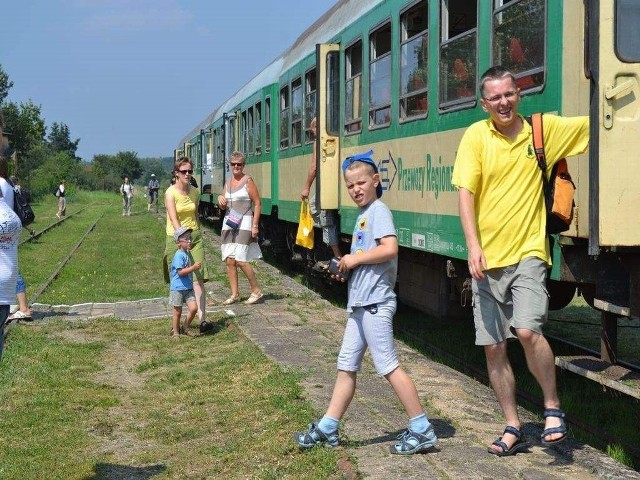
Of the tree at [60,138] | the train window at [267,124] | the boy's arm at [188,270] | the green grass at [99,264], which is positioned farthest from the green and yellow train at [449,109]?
the tree at [60,138]

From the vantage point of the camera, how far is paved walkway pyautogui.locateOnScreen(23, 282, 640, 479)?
17.8 feet

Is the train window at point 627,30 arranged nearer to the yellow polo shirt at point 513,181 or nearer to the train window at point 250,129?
the yellow polo shirt at point 513,181

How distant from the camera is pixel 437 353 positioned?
33.4 feet

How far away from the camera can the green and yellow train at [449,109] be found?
19.1 ft

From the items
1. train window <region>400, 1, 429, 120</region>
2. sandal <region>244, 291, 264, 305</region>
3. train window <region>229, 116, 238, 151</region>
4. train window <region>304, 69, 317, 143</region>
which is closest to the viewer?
train window <region>400, 1, 429, 120</region>

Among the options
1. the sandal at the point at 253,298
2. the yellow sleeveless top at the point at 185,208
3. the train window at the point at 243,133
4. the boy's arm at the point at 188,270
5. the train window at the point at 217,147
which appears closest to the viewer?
the boy's arm at the point at 188,270

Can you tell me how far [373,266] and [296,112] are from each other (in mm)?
10563

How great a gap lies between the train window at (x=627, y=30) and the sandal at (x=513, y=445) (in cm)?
203

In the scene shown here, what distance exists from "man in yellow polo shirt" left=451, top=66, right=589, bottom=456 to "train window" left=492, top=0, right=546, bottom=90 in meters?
1.33

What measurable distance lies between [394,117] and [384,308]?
464 cm

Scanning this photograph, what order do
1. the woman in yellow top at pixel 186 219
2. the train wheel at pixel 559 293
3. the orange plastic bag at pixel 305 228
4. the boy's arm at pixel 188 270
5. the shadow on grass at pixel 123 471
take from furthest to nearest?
the orange plastic bag at pixel 305 228 → the woman in yellow top at pixel 186 219 → the boy's arm at pixel 188 270 → the train wheel at pixel 559 293 → the shadow on grass at pixel 123 471

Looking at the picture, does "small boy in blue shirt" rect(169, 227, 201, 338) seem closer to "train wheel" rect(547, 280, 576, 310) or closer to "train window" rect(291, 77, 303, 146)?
"train wheel" rect(547, 280, 576, 310)

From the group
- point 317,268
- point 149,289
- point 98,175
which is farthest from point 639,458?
point 98,175

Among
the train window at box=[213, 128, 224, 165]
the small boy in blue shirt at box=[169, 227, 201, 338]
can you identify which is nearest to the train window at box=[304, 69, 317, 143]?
the small boy in blue shirt at box=[169, 227, 201, 338]
